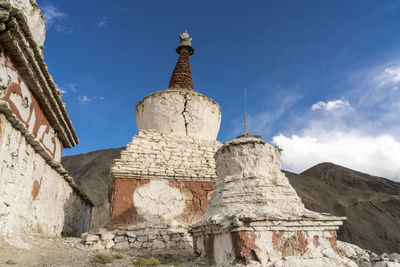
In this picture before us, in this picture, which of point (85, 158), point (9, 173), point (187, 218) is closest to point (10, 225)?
point (9, 173)

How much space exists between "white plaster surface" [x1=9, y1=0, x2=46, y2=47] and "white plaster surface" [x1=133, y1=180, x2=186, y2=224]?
4191 mm

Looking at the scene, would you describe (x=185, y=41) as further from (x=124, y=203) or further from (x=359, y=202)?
(x=359, y=202)

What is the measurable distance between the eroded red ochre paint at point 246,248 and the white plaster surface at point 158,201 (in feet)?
12.7

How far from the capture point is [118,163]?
7.35 meters

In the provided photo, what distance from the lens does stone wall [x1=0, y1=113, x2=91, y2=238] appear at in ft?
13.1

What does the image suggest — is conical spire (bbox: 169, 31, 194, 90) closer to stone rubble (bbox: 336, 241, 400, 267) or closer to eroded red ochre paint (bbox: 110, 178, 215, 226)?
eroded red ochre paint (bbox: 110, 178, 215, 226)

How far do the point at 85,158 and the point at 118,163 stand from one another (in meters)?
41.0

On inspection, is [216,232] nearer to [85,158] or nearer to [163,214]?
[163,214]

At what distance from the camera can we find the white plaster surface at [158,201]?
7.14m

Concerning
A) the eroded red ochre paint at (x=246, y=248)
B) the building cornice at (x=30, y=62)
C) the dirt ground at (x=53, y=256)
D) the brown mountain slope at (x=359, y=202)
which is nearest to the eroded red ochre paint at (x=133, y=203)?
the dirt ground at (x=53, y=256)

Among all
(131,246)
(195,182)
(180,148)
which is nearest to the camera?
(131,246)

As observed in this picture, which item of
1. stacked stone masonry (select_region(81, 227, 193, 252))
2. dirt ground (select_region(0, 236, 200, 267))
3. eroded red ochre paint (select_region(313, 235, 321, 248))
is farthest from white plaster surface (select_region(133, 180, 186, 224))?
eroded red ochre paint (select_region(313, 235, 321, 248))

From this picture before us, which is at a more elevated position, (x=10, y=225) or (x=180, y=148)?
(x=180, y=148)

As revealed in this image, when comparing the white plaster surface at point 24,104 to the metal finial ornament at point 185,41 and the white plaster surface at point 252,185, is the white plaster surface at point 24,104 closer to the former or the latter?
the white plaster surface at point 252,185
